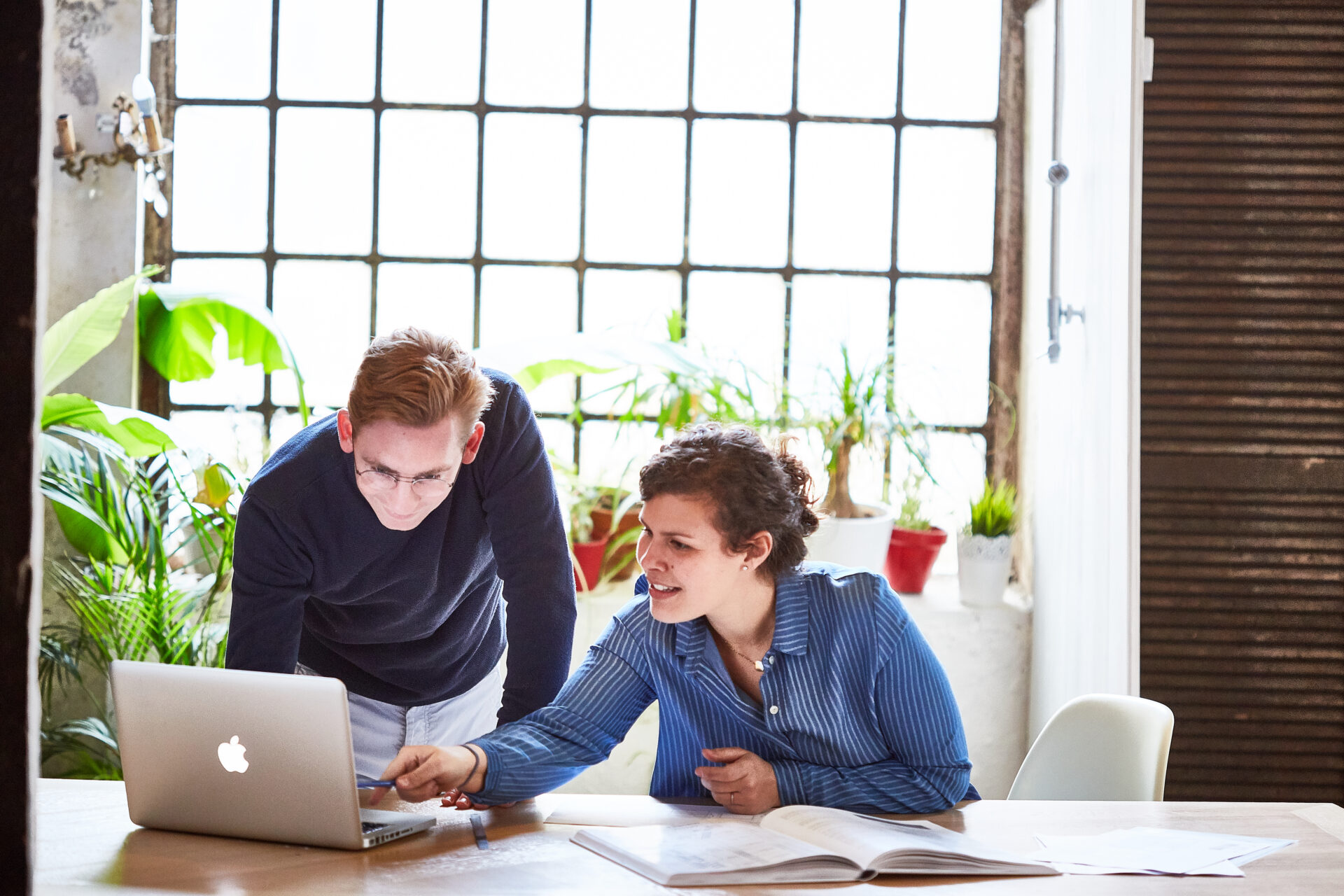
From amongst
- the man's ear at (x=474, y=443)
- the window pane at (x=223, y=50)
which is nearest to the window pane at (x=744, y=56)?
the window pane at (x=223, y=50)

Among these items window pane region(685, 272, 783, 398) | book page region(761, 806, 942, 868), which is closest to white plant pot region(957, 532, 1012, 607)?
window pane region(685, 272, 783, 398)

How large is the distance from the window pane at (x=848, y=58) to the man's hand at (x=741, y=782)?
7.06ft

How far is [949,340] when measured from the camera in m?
3.24

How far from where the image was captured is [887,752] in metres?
1.66

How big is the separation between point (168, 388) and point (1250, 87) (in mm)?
2952

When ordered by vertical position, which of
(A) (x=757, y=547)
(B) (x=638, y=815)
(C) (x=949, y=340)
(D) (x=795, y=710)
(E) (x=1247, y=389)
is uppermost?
(C) (x=949, y=340)

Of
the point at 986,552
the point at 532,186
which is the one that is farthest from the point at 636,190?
the point at 986,552

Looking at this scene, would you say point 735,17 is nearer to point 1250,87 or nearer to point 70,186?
point 1250,87

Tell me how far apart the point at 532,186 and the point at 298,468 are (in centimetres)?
173

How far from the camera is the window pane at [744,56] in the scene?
316 centimetres

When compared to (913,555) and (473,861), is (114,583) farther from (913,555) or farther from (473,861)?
(913,555)

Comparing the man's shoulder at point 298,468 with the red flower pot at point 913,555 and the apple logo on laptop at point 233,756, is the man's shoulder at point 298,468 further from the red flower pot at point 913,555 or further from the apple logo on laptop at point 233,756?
the red flower pot at point 913,555

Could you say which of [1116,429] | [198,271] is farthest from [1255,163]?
[198,271]

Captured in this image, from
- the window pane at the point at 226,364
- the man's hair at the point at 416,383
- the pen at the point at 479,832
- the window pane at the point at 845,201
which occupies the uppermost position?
the window pane at the point at 845,201
